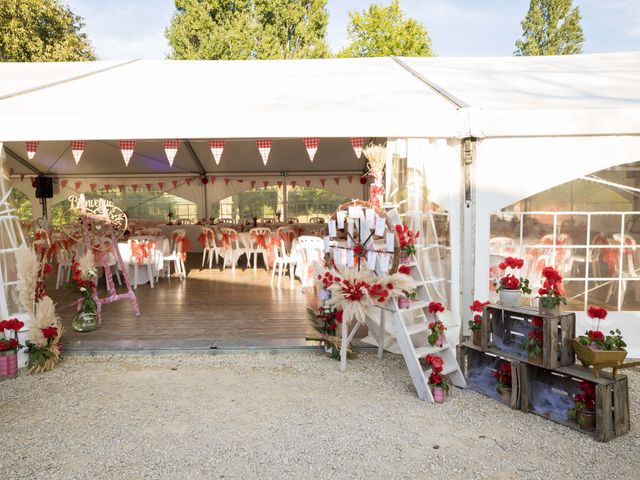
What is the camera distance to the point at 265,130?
Result: 440 cm

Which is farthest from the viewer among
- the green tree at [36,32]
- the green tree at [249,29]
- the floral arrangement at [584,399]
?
the green tree at [249,29]

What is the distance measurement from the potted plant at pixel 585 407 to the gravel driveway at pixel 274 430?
83 mm

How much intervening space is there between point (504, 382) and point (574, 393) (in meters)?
0.48

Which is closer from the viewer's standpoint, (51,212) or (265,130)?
(265,130)

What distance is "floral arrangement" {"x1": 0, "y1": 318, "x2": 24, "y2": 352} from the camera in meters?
4.04

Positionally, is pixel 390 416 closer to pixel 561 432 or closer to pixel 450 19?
pixel 561 432

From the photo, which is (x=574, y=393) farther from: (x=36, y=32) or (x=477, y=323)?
(x=36, y=32)

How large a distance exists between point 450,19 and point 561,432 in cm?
2383

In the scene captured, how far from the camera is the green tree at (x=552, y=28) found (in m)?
21.7

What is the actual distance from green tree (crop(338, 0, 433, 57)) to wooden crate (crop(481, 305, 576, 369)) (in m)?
18.4

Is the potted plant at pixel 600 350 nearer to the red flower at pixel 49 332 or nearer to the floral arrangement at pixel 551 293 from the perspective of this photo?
the floral arrangement at pixel 551 293

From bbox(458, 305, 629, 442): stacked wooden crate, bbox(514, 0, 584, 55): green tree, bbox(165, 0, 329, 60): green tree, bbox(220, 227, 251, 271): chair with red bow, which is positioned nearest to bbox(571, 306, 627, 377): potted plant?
bbox(458, 305, 629, 442): stacked wooden crate

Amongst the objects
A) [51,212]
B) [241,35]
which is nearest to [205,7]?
[241,35]

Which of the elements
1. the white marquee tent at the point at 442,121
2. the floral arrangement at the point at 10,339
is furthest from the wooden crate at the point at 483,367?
the floral arrangement at the point at 10,339
